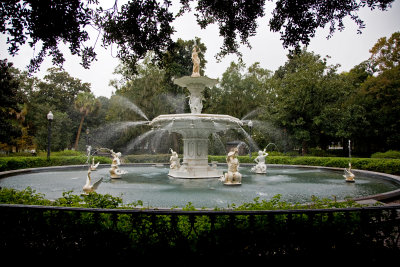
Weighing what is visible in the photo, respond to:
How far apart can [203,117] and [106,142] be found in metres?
30.3

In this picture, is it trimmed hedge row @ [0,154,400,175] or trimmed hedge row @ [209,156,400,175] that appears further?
trimmed hedge row @ [0,154,400,175]

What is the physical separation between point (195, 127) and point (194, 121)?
795 millimetres

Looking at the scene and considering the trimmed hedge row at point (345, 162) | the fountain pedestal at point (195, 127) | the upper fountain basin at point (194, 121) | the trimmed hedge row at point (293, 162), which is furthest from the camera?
the trimmed hedge row at point (293, 162)

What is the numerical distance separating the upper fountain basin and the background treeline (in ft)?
25.0

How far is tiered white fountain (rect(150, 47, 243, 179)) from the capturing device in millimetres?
13148

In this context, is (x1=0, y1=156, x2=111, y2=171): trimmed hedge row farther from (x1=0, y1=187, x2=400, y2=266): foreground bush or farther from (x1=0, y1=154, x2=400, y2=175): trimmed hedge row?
(x1=0, y1=187, x2=400, y2=266): foreground bush

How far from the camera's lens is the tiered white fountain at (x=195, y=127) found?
13.1 metres

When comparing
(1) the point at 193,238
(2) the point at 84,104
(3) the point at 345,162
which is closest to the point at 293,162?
(3) the point at 345,162

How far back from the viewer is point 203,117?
12594 mm

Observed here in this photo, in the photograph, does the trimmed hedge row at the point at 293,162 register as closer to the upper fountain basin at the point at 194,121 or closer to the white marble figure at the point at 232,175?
the upper fountain basin at the point at 194,121

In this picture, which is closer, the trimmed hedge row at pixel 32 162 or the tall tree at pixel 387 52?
the trimmed hedge row at pixel 32 162

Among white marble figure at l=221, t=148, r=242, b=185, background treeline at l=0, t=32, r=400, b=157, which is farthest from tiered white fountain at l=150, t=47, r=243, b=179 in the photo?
background treeline at l=0, t=32, r=400, b=157

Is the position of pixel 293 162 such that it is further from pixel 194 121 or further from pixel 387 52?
pixel 387 52

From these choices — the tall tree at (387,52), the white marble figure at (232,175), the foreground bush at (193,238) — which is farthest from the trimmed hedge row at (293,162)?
the tall tree at (387,52)
